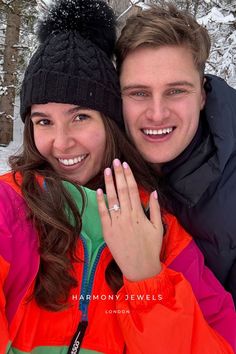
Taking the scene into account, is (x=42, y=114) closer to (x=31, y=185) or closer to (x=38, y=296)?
(x=31, y=185)

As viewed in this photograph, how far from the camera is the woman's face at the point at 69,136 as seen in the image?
215 centimetres

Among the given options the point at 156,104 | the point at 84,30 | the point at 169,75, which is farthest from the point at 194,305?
the point at 84,30

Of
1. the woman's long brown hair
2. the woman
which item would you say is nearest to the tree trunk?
the woman

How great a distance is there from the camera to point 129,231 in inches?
70.4

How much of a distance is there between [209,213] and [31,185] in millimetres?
1150

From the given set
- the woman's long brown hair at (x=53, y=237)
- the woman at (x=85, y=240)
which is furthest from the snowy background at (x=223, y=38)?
the woman's long brown hair at (x=53, y=237)

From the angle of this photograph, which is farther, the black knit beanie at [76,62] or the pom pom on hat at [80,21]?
the pom pom on hat at [80,21]

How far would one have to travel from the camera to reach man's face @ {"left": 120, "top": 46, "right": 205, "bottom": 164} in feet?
7.64

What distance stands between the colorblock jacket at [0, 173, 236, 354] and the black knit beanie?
0.56 metres

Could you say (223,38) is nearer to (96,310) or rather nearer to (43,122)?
(43,122)

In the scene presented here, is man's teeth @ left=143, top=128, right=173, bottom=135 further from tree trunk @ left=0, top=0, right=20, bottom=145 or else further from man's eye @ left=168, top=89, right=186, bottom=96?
tree trunk @ left=0, top=0, right=20, bottom=145

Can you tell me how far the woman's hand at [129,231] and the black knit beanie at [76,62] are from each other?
22.3 inches

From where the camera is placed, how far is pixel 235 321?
A: 81.1 inches

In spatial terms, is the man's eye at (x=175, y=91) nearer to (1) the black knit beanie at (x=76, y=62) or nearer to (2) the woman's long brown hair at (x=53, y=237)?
(1) the black knit beanie at (x=76, y=62)
